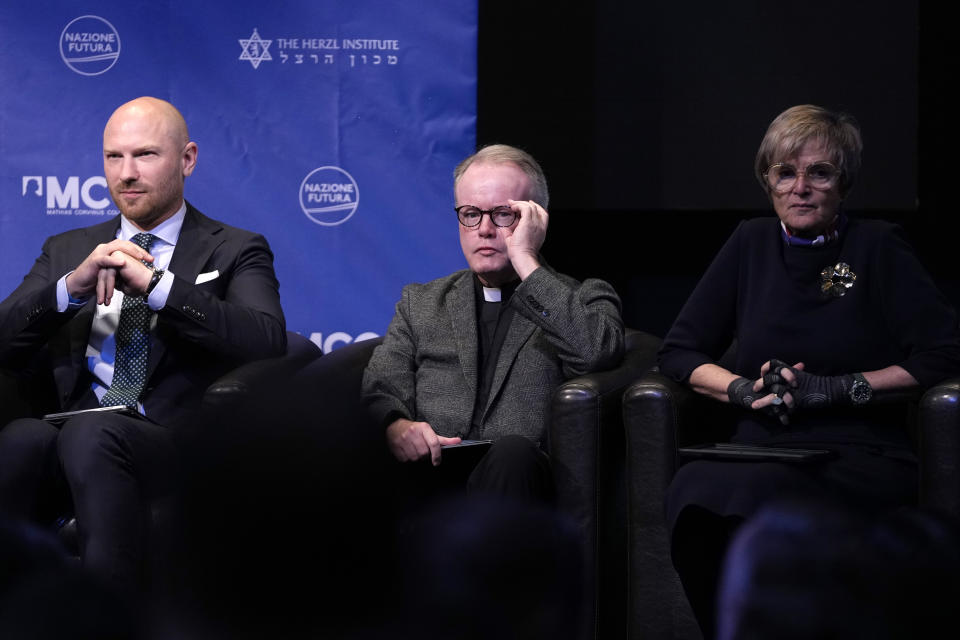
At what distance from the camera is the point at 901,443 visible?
8.57ft

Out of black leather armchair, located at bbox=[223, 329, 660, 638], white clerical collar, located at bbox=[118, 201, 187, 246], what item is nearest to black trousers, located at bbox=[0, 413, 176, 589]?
black leather armchair, located at bbox=[223, 329, 660, 638]

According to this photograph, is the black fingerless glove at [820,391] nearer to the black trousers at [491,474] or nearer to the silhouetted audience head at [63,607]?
the black trousers at [491,474]

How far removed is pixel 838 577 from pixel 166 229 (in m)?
2.48

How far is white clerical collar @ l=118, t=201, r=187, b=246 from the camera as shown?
3.25m

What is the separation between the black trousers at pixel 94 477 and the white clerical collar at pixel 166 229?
2.28 ft

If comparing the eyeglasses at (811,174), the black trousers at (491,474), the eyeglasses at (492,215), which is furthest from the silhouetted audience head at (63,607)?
the eyeglasses at (811,174)

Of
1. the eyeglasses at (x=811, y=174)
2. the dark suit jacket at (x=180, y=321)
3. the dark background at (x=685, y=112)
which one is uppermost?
the dark background at (x=685, y=112)

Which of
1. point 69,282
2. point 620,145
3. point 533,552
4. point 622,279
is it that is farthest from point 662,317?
point 533,552

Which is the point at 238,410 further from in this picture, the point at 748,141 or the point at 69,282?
the point at 748,141

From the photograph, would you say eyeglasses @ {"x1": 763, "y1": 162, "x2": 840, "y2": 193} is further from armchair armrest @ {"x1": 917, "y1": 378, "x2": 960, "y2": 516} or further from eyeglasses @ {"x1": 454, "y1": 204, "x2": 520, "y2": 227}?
eyeglasses @ {"x1": 454, "y1": 204, "x2": 520, "y2": 227}

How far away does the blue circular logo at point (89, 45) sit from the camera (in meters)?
4.01

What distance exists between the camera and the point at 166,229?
326 centimetres

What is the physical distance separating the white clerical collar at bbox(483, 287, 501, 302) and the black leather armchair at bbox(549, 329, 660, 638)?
Answer: 0.43 meters

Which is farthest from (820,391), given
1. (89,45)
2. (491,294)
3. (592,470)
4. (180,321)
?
(89,45)
